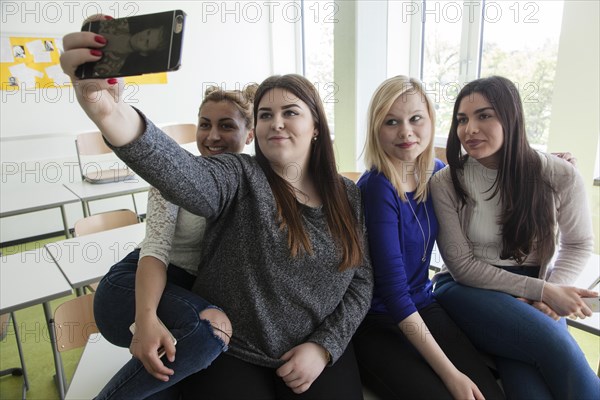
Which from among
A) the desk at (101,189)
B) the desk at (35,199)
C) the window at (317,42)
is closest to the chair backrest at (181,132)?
the desk at (101,189)

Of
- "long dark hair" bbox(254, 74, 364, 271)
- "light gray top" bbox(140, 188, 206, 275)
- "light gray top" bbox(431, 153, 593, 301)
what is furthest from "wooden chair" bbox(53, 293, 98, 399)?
"light gray top" bbox(431, 153, 593, 301)

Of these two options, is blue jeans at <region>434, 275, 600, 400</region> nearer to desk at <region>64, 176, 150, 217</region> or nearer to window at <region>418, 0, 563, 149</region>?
window at <region>418, 0, 563, 149</region>

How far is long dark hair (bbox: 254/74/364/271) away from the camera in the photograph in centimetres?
107

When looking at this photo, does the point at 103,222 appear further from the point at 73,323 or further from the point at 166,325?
the point at 166,325

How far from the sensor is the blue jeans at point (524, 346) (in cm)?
104

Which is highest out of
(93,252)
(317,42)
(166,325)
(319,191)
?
(317,42)

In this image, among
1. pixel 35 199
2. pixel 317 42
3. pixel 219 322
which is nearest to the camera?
pixel 219 322

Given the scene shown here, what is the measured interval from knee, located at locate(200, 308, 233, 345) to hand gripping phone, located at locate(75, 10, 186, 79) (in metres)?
0.57

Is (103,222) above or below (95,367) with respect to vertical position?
above

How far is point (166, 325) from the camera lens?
1.01 metres

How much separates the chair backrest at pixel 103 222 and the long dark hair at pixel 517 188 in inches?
71.8

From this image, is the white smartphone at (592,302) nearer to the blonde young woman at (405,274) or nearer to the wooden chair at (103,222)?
the blonde young woman at (405,274)

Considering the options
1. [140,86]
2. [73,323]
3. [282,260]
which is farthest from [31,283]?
[140,86]

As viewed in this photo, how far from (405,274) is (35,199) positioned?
2482mm
